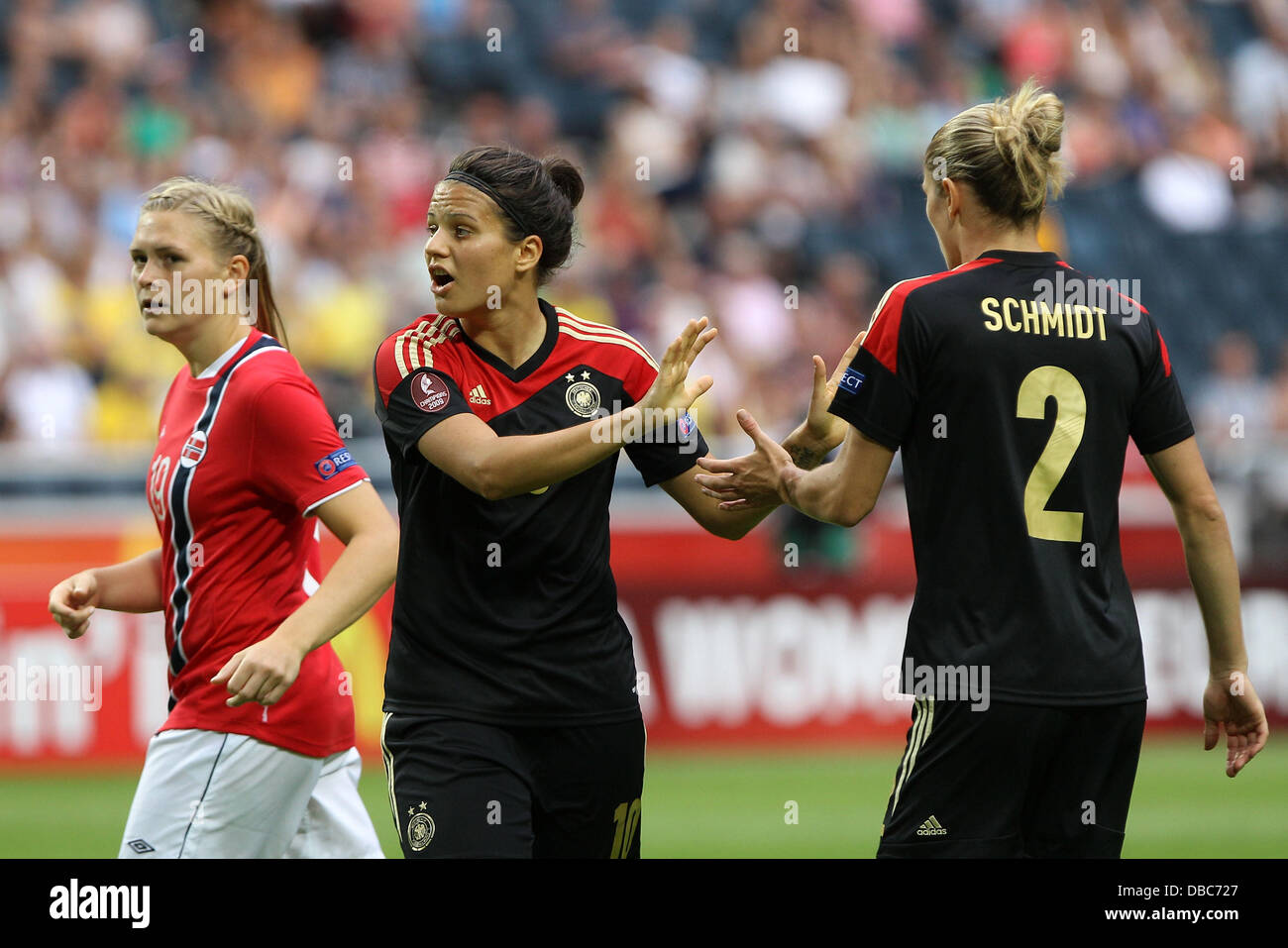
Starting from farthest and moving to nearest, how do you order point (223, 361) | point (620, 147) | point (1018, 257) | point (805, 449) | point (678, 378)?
point (620, 147)
point (805, 449)
point (223, 361)
point (678, 378)
point (1018, 257)

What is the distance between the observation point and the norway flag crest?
4.30 meters

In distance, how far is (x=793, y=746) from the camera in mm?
10312

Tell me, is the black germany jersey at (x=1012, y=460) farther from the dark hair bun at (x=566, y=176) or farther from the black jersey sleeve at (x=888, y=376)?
the dark hair bun at (x=566, y=176)

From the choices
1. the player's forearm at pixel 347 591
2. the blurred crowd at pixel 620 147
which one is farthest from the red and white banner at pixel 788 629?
the player's forearm at pixel 347 591

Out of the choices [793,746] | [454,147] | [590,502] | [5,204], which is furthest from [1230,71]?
[590,502]

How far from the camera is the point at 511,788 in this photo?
427 cm

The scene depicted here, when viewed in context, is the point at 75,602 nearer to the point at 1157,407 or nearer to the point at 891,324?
the point at 891,324

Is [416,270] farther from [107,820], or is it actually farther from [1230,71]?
[1230,71]

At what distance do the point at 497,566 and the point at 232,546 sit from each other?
64cm


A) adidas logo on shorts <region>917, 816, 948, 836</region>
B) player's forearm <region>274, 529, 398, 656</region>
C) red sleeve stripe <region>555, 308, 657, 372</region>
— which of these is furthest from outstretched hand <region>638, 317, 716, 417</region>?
adidas logo on shorts <region>917, 816, 948, 836</region>

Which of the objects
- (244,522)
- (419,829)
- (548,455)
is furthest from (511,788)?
(244,522)

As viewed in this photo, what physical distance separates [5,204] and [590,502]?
30.1 feet

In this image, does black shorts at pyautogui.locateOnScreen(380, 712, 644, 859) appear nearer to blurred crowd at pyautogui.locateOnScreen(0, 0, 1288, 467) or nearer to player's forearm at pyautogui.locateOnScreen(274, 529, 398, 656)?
player's forearm at pyautogui.locateOnScreen(274, 529, 398, 656)
